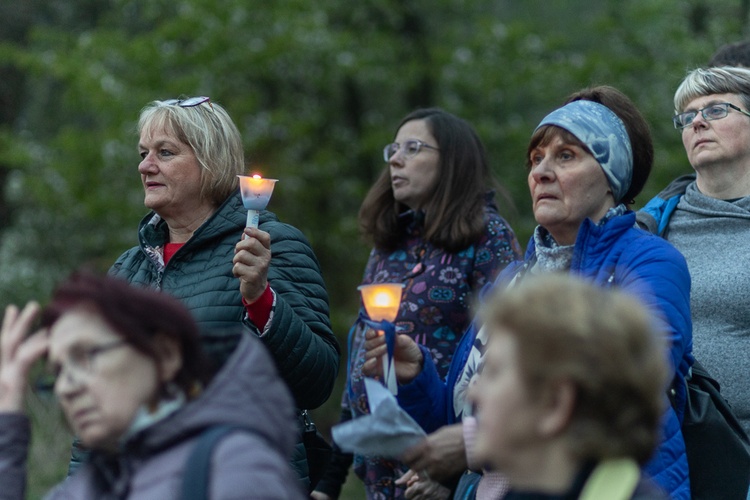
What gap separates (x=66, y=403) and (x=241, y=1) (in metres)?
9.05

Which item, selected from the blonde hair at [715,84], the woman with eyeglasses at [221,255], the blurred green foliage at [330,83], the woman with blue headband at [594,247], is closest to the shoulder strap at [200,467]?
the woman with blue headband at [594,247]

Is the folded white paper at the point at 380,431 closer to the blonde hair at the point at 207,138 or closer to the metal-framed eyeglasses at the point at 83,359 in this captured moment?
the metal-framed eyeglasses at the point at 83,359

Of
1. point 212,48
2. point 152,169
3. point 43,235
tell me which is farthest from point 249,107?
point 152,169

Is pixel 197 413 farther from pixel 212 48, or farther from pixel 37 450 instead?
pixel 212 48

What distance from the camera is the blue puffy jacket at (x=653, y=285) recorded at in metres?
2.92

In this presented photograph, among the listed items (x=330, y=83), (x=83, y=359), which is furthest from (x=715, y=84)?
(x=330, y=83)

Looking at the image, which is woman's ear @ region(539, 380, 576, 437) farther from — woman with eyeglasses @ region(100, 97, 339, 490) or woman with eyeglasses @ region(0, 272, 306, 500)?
woman with eyeglasses @ region(100, 97, 339, 490)

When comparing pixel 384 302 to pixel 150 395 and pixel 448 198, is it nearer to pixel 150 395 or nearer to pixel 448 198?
pixel 150 395

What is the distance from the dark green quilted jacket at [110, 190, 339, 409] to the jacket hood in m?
1.18

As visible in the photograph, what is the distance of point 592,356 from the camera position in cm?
190

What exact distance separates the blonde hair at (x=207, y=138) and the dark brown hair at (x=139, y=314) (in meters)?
1.67

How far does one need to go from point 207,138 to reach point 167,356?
1854 mm

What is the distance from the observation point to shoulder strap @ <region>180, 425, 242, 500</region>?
197 centimetres

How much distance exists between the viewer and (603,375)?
1.91 m
